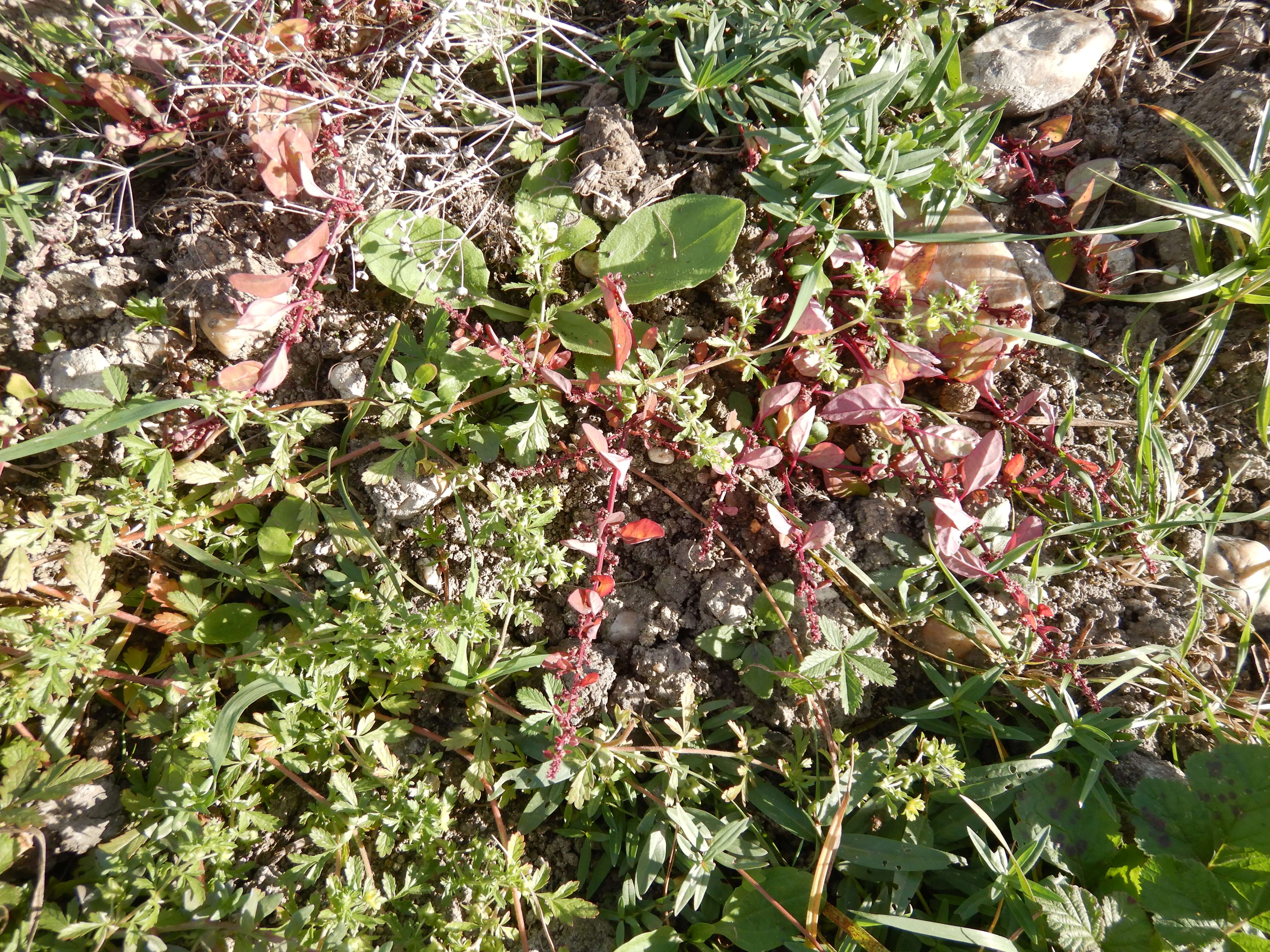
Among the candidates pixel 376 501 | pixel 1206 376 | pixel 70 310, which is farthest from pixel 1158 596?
pixel 70 310

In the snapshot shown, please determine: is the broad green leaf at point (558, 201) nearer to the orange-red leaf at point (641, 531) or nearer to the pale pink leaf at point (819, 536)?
the orange-red leaf at point (641, 531)

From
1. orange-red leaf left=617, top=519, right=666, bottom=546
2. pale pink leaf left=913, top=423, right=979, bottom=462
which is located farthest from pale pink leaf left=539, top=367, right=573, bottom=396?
pale pink leaf left=913, top=423, right=979, bottom=462

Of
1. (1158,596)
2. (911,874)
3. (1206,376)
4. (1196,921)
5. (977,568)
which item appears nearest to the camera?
(1196,921)

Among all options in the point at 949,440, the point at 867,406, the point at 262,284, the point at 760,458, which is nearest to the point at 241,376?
the point at 262,284

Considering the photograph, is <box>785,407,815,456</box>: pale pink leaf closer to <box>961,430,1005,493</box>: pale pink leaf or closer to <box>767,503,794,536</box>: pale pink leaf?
<box>767,503,794,536</box>: pale pink leaf

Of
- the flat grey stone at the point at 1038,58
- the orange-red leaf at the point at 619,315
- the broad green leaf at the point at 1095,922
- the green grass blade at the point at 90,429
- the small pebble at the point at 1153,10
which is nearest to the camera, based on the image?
the broad green leaf at the point at 1095,922

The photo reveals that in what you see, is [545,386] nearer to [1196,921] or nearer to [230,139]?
[230,139]

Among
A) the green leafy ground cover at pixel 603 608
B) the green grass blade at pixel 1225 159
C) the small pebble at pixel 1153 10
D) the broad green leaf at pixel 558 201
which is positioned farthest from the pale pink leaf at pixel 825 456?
the small pebble at pixel 1153 10

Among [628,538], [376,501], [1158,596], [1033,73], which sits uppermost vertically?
[1033,73]
